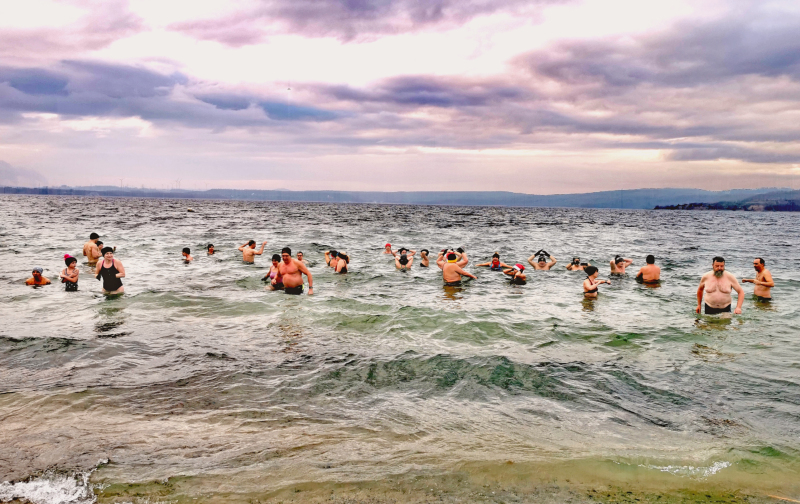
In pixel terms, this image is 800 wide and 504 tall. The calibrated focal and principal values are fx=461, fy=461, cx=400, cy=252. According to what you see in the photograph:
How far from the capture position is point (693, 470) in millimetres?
5570

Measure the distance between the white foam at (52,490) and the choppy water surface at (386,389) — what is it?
0.23ft

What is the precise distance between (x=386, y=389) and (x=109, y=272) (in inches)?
445

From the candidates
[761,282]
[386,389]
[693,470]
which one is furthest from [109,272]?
[761,282]

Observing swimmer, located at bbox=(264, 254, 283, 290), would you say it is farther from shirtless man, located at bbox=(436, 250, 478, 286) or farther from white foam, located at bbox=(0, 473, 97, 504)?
white foam, located at bbox=(0, 473, 97, 504)

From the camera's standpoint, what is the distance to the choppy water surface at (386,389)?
218 inches

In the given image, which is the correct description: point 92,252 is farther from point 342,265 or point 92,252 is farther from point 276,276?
point 342,265

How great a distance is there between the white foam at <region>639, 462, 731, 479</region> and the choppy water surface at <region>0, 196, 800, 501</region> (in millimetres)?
33

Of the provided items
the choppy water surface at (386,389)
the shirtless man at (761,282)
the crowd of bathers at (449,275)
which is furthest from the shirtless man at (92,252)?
the shirtless man at (761,282)

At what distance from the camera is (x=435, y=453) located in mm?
5840

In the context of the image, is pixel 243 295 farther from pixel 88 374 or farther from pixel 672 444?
pixel 672 444

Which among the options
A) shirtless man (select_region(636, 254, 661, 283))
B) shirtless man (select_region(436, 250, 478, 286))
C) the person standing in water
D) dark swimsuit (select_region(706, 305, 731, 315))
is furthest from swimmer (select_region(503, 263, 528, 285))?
the person standing in water

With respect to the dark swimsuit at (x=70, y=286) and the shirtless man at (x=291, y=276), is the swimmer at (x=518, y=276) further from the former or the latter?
the dark swimsuit at (x=70, y=286)

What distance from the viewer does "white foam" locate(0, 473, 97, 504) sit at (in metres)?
4.70

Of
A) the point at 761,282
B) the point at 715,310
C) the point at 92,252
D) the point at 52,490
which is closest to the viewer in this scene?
the point at 52,490
